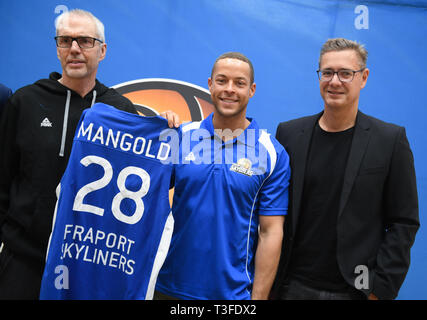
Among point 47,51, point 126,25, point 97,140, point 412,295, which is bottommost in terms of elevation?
point 412,295

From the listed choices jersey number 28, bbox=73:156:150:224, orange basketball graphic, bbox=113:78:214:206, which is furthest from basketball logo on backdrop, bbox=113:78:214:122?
jersey number 28, bbox=73:156:150:224

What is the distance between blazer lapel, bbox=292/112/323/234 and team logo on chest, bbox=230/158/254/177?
0.72 feet

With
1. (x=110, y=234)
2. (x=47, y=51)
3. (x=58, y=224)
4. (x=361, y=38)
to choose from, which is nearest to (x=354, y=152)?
(x=110, y=234)

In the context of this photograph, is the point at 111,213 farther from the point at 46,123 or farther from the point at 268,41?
the point at 268,41

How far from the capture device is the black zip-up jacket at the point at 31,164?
58.6 inches

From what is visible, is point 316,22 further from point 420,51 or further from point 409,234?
point 409,234

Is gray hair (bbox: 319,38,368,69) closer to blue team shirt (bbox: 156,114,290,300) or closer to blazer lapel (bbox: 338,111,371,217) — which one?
blazer lapel (bbox: 338,111,371,217)

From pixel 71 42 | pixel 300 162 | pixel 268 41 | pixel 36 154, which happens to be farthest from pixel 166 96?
pixel 300 162

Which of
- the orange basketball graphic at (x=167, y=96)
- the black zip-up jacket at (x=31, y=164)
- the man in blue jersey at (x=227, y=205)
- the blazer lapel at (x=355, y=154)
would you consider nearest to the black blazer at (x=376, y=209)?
the blazer lapel at (x=355, y=154)

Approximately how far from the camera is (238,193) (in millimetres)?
1417

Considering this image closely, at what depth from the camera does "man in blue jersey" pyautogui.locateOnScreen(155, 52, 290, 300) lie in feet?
4.59

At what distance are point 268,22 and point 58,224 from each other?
1.99 meters

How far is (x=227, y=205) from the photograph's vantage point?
142 centimetres

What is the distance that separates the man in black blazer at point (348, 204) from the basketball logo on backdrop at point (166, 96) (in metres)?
1.17
